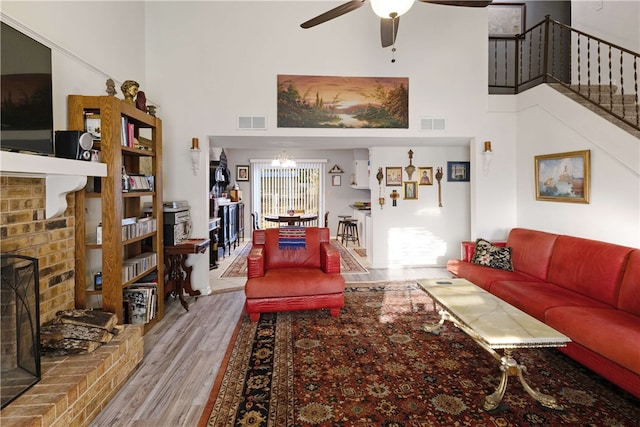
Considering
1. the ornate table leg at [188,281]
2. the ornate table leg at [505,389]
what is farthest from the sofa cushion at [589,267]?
the ornate table leg at [188,281]

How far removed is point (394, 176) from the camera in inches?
227

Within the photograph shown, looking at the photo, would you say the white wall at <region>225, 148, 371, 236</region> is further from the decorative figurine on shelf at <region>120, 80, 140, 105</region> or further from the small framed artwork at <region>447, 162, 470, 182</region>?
the decorative figurine on shelf at <region>120, 80, 140, 105</region>

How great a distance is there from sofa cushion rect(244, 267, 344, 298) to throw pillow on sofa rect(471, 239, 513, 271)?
1.88 metres

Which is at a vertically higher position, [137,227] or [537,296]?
[137,227]

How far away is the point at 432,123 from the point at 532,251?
2223 millimetres

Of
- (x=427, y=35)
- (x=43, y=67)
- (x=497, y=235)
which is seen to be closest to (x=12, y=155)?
(x=43, y=67)

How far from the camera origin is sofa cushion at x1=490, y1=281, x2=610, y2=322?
2.81 meters

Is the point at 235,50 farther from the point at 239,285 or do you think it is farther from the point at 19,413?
the point at 19,413

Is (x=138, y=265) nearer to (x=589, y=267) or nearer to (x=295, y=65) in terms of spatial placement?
(x=295, y=65)

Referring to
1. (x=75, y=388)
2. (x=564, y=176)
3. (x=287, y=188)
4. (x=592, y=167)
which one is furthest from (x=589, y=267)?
(x=287, y=188)

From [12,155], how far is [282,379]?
2099 mm

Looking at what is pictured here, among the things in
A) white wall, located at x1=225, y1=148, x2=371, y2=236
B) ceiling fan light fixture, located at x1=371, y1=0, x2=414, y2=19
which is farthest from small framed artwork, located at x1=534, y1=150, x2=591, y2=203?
white wall, located at x1=225, y1=148, x2=371, y2=236

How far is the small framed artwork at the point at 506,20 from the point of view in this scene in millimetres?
6527

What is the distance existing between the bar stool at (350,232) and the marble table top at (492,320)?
5.18m
